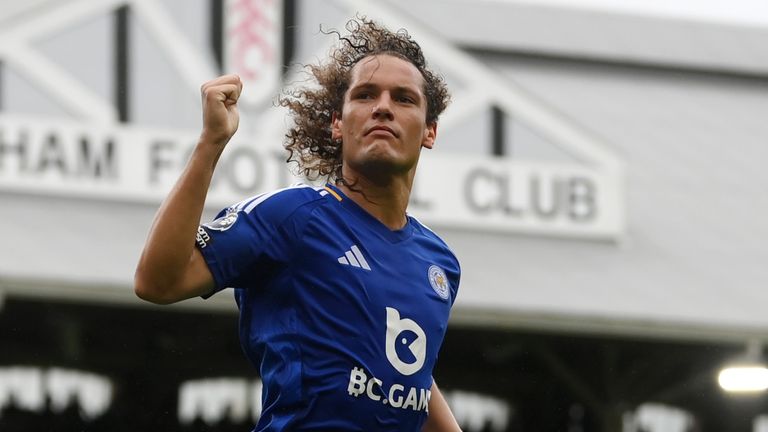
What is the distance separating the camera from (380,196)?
11.9ft

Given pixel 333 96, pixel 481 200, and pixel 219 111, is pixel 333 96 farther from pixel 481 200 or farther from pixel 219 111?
pixel 481 200

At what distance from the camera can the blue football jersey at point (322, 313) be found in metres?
3.32

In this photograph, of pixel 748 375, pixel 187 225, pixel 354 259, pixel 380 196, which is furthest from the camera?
pixel 748 375

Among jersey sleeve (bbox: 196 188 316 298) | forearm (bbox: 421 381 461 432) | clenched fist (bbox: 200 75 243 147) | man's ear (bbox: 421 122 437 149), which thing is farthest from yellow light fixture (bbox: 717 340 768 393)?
clenched fist (bbox: 200 75 243 147)

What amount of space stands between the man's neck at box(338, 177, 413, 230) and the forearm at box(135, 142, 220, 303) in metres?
0.51

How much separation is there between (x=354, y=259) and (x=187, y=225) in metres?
0.46

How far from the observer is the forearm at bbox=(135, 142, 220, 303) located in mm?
3148

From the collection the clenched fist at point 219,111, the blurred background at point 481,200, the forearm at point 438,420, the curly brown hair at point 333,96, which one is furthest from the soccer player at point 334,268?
the blurred background at point 481,200

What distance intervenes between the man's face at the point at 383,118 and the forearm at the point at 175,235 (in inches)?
18.2

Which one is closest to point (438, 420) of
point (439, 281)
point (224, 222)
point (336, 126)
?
point (439, 281)

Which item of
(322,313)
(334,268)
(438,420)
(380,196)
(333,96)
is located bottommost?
(438,420)

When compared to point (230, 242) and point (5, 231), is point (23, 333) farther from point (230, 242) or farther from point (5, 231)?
point (230, 242)

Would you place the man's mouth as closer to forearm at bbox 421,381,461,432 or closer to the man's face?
the man's face

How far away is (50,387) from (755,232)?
28.2ft
